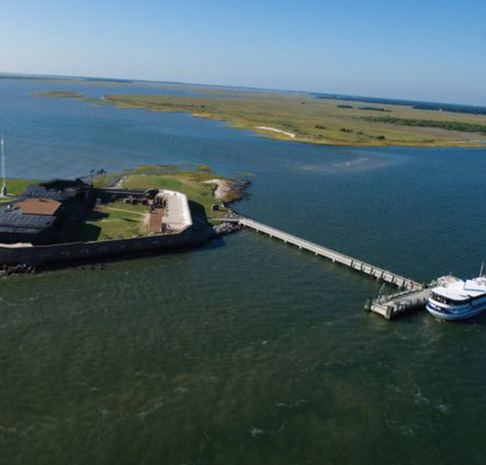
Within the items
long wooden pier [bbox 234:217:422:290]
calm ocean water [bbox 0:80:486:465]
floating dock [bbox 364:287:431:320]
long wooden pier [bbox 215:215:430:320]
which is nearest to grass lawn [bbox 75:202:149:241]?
calm ocean water [bbox 0:80:486:465]

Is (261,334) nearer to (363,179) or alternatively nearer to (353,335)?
(353,335)

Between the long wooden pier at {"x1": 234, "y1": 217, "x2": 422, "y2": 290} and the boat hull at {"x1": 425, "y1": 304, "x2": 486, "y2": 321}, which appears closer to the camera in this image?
the boat hull at {"x1": 425, "y1": 304, "x2": 486, "y2": 321}

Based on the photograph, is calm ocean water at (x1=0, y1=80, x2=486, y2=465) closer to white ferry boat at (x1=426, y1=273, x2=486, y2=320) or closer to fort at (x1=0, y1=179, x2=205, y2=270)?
white ferry boat at (x1=426, y1=273, x2=486, y2=320)

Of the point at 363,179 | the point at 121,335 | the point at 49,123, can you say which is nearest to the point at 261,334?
the point at 121,335

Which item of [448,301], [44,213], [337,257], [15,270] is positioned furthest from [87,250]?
[448,301]

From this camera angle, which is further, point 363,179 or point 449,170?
point 449,170

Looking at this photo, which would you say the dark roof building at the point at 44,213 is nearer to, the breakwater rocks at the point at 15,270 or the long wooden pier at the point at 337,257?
the breakwater rocks at the point at 15,270
